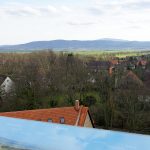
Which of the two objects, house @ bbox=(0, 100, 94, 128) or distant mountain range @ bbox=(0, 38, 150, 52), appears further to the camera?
distant mountain range @ bbox=(0, 38, 150, 52)

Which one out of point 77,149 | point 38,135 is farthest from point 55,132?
point 77,149

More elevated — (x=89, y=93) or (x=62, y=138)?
(x=62, y=138)

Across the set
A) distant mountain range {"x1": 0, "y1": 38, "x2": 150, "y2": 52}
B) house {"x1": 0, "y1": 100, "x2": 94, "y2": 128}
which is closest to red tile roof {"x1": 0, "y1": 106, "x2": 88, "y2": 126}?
house {"x1": 0, "y1": 100, "x2": 94, "y2": 128}

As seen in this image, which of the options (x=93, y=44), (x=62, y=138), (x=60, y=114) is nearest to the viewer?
(x=62, y=138)

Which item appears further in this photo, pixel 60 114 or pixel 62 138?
pixel 60 114

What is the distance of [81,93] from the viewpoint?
24.4 m

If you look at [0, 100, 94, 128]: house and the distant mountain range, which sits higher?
[0, 100, 94, 128]: house

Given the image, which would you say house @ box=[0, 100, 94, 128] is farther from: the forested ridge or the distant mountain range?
the distant mountain range

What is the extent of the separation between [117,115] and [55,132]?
1949cm

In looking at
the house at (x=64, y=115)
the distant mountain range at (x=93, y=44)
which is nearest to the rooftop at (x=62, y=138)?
the house at (x=64, y=115)

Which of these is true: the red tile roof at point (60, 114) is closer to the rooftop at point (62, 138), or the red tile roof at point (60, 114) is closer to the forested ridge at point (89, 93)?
the forested ridge at point (89, 93)

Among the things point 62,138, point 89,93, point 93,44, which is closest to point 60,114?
point 89,93

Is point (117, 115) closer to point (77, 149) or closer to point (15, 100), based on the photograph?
point (15, 100)

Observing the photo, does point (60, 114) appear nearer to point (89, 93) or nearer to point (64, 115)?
point (64, 115)
